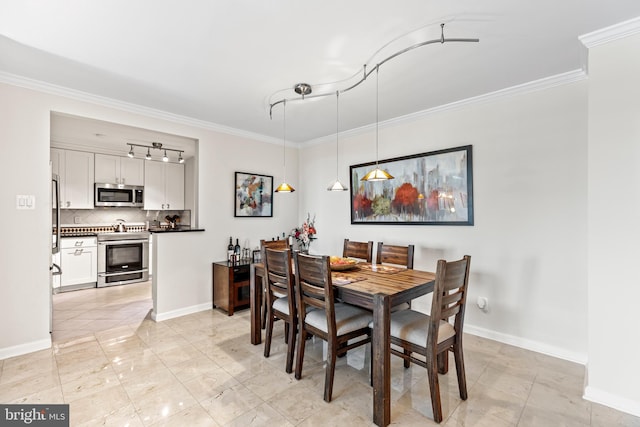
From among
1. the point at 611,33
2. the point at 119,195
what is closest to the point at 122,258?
the point at 119,195

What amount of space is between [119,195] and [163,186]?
77 cm

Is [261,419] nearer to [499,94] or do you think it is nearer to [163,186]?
[499,94]

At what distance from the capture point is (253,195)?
14.9ft

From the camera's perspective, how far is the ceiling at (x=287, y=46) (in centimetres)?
182

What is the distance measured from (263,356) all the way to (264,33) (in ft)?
8.51

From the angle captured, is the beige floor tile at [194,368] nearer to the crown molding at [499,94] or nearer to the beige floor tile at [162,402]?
the beige floor tile at [162,402]

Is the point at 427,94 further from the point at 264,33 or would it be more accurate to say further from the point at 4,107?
the point at 4,107

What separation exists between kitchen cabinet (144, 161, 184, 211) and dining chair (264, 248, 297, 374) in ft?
13.9

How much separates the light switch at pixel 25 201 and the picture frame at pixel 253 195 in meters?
2.11

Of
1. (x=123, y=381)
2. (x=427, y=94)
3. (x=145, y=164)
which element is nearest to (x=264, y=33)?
(x=427, y=94)

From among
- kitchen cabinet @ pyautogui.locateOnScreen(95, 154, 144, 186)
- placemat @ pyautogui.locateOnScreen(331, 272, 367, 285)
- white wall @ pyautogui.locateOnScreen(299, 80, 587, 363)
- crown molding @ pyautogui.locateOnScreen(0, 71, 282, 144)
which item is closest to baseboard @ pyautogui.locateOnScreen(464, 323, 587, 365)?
white wall @ pyautogui.locateOnScreen(299, 80, 587, 363)

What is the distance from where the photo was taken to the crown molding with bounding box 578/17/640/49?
6.40ft

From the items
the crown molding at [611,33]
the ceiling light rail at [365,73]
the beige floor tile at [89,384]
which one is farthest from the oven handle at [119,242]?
the crown molding at [611,33]

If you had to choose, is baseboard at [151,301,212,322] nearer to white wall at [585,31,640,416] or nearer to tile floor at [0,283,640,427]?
tile floor at [0,283,640,427]
